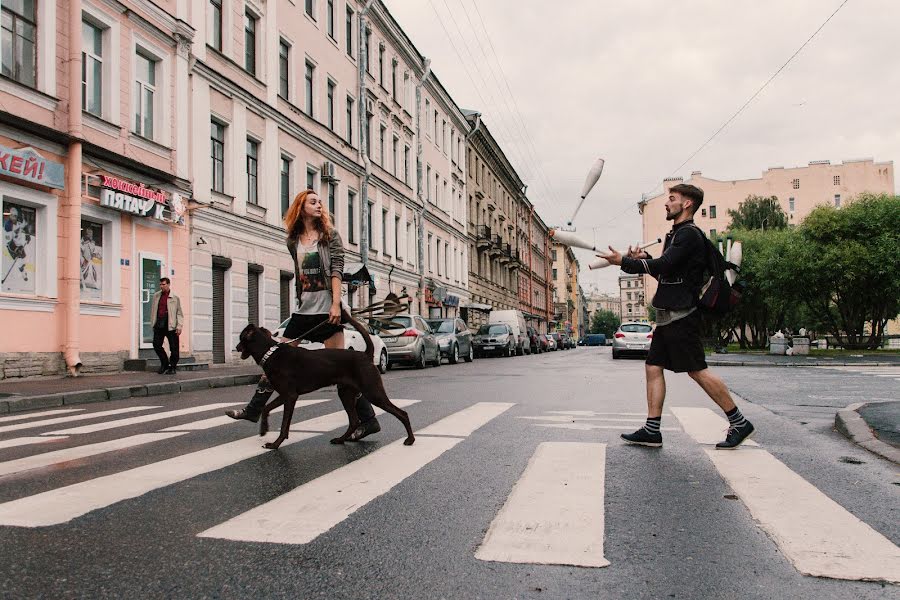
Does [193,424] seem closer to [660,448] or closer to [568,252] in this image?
[660,448]

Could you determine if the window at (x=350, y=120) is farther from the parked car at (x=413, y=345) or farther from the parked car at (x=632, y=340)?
the parked car at (x=632, y=340)

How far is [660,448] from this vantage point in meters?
5.65

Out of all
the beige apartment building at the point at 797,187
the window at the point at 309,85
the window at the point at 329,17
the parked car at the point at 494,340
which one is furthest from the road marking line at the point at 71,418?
the beige apartment building at the point at 797,187

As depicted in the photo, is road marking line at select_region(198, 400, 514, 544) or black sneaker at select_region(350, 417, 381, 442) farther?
black sneaker at select_region(350, 417, 381, 442)

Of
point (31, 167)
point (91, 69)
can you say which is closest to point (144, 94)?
point (91, 69)

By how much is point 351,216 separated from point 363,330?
2466cm

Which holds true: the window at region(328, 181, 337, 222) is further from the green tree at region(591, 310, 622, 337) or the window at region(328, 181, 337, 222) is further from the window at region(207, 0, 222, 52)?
the green tree at region(591, 310, 622, 337)

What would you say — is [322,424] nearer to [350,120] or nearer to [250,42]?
[250,42]

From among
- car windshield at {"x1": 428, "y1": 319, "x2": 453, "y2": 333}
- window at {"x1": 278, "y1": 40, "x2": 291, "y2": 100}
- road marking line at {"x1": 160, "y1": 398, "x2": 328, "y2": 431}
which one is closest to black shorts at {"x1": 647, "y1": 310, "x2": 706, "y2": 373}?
road marking line at {"x1": 160, "y1": 398, "x2": 328, "y2": 431}

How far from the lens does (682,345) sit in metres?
5.50

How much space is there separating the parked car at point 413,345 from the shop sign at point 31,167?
314 inches

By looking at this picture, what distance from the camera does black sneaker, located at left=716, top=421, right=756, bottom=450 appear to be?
18.4ft

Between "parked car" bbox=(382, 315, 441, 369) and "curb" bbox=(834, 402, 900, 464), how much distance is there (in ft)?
40.5

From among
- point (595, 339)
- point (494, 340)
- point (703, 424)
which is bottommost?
point (595, 339)
